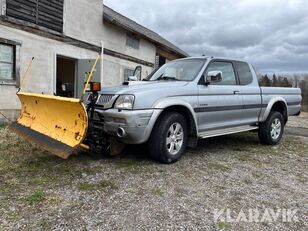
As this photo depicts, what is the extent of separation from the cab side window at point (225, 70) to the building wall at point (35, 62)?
641 cm

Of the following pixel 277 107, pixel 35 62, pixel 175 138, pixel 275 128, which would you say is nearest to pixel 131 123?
pixel 175 138

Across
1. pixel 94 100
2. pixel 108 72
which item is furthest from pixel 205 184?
pixel 108 72

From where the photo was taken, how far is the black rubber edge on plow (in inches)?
153

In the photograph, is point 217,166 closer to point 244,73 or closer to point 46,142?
point 244,73

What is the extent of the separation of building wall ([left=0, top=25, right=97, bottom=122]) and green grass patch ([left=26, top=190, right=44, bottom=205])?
6.33 metres

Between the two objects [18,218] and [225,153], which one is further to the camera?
[225,153]

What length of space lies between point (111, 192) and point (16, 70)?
23.0 feet

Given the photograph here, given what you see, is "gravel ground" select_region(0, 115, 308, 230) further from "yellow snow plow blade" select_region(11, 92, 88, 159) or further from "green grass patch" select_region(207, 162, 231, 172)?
"yellow snow plow blade" select_region(11, 92, 88, 159)

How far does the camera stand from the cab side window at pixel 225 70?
574 centimetres

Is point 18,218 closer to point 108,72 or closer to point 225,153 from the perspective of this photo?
point 225,153

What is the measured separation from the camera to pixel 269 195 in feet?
12.2

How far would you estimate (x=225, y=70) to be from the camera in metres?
6.04

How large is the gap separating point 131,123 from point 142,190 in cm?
98

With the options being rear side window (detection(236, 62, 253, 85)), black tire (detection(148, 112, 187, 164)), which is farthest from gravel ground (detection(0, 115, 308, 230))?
rear side window (detection(236, 62, 253, 85))
